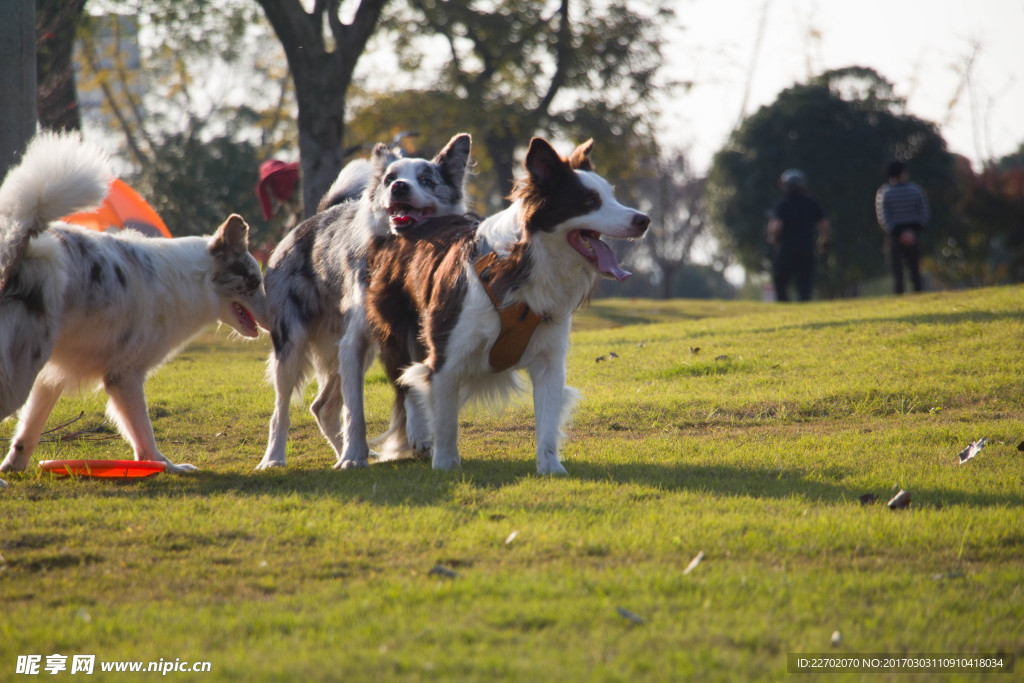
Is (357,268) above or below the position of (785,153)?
below

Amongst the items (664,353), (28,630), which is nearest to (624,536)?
(28,630)

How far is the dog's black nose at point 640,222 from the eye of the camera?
5086 mm

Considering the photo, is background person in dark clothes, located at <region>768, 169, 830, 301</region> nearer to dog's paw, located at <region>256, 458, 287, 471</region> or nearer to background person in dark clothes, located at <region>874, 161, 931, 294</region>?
background person in dark clothes, located at <region>874, 161, 931, 294</region>

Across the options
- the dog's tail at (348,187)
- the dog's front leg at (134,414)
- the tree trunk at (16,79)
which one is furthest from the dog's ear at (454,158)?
the tree trunk at (16,79)

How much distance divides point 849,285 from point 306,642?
3155cm

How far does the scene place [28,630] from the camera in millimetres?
3035

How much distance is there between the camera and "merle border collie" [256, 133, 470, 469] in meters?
6.26

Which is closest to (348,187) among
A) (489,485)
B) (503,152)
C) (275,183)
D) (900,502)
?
(489,485)

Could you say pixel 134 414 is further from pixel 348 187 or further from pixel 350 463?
pixel 348 187

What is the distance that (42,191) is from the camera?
498 centimetres

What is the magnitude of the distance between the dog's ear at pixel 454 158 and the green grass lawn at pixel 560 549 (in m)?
2.04

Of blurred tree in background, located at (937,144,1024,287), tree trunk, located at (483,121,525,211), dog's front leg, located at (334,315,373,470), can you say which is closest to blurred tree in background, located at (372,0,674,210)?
tree trunk, located at (483,121,525,211)

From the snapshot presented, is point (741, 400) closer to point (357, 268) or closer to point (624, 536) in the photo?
point (357, 268)

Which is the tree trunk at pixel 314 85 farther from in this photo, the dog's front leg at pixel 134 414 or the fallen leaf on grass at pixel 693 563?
the fallen leaf on grass at pixel 693 563
